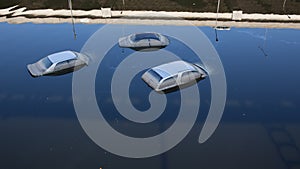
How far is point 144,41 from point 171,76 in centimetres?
524

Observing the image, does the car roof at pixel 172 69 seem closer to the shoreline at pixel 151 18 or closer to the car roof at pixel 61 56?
the car roof at pixel 61 56

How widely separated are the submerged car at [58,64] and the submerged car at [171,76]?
13.6 feet

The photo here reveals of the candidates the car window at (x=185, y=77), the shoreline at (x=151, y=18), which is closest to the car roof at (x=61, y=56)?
the car window at (x=185, y=77)

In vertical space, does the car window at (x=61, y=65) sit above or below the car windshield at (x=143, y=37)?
below

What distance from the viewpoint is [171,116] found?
1305 cm

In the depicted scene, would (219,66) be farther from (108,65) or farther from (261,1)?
(261,1)

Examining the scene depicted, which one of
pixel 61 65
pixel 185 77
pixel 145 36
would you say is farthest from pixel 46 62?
pixel 185 77

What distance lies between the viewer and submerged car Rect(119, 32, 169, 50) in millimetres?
19188

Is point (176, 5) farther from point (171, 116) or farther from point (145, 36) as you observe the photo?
point (171, 116)

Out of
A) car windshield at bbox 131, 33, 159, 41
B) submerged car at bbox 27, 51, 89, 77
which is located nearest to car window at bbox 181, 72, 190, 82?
car windshield at bbox 131, 33, 159, 41

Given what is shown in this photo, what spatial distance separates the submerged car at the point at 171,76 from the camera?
48.3 feet

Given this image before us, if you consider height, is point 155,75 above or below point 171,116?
above

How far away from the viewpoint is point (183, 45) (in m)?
→ 19.6

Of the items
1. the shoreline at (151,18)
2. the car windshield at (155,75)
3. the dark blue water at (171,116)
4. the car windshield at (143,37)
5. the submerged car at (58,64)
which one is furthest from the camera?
the shoreline at (151,18)
